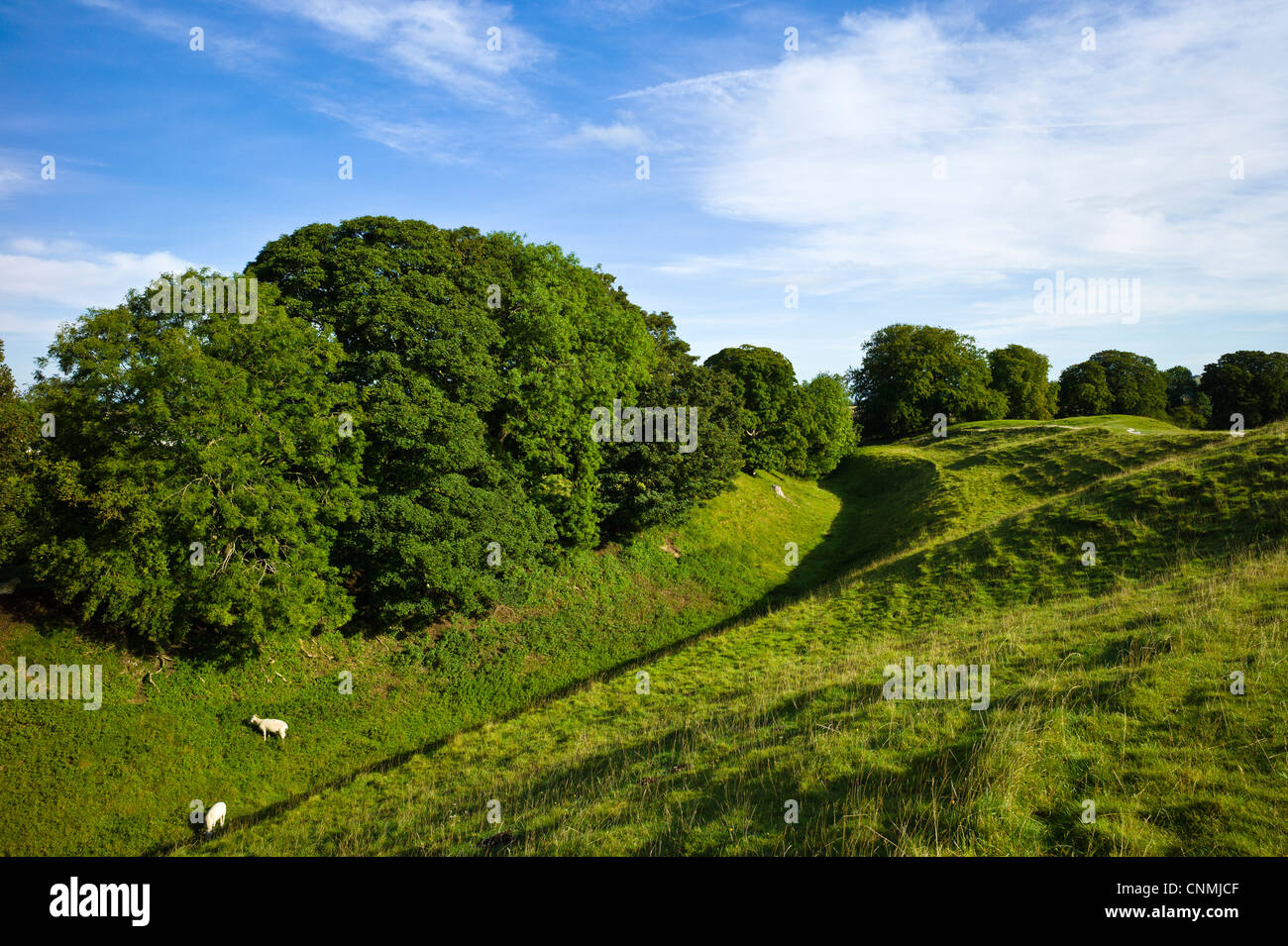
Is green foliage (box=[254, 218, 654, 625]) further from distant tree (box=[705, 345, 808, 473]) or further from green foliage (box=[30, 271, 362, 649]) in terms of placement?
distant tree (box=[705, 345, 808, 473])

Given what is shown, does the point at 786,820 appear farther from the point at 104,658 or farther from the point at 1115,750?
the point at 104,658

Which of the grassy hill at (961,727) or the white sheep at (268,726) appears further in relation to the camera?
the white sheep at (268,726)

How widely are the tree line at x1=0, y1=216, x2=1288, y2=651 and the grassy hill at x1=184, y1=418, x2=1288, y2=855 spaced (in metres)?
7.44

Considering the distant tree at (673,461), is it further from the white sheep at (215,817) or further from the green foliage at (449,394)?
the white sheep at (215,817)

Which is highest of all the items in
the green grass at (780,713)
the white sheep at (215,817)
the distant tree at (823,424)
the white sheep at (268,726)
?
the distant tree at (823,424)

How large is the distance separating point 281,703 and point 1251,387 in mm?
113857

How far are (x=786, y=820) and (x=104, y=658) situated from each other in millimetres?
23295

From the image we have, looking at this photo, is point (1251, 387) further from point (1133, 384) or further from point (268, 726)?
point (268, 726)

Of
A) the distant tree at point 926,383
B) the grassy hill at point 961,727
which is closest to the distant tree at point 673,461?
the grassy hill at point 961,727

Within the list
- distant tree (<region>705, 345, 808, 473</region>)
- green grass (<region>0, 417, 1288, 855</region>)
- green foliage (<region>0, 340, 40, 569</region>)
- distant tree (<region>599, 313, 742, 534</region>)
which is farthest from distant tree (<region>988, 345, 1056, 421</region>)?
green foliage (<region>0, 340, 40, 569</region>)

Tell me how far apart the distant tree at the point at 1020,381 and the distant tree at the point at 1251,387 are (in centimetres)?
2025

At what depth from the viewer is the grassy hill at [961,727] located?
7.23 meters

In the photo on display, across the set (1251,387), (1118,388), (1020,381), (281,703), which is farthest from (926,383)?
(281,703)

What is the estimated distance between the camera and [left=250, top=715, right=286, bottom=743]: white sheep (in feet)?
65.5
